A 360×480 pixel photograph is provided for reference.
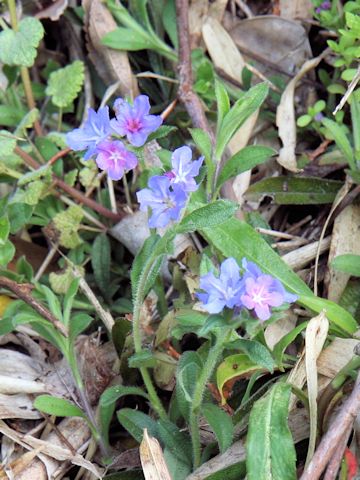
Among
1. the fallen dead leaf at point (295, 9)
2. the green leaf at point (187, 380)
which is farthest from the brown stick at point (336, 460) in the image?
the fallen dead leaf at point (295, 9)

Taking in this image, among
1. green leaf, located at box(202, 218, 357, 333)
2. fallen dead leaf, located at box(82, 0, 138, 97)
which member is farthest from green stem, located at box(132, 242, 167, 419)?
fallen dead leaf, located at box(82, 0, 138, 97)

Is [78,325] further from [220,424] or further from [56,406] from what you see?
[220,424]

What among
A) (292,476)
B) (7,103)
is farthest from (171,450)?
(7,103)

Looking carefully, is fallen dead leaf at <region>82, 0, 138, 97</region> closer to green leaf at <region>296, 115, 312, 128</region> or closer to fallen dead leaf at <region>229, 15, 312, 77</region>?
fallen dead leaf at <region>229, 15, 312, 77</region>

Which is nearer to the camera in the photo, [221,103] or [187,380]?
[187,380]

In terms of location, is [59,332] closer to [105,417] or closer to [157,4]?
[105,417]

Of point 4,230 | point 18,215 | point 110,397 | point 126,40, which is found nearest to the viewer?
point 110,397

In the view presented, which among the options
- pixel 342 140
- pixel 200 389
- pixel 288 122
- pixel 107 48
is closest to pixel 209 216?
pixel 200 389
